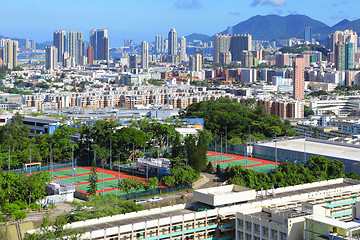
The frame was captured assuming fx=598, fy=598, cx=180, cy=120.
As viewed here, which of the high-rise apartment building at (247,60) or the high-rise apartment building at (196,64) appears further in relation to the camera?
the high-rise apartment building at (247,60)

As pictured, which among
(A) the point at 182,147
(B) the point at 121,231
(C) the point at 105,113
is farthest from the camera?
(C) the point at 105,113

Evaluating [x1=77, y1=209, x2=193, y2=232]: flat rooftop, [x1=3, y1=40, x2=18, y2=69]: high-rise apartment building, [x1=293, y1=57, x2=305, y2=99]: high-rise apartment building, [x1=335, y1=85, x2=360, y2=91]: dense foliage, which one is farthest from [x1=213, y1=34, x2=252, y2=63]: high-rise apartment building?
[x1=77, y1=209, x2=193, y2=232]: flat rooftop

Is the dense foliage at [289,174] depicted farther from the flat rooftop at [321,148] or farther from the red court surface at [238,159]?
the red court surface at [238,159]

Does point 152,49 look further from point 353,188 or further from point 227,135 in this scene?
point 353,188

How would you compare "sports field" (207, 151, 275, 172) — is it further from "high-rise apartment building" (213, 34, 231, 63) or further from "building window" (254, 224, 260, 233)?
"high-rise apartment building" (213, 34, 231, 63)

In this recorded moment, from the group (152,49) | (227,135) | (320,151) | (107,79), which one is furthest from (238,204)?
(152,49)

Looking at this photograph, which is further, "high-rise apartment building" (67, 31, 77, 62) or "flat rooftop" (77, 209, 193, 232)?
"high-rise apartment building" (67, 31, 77, 62)

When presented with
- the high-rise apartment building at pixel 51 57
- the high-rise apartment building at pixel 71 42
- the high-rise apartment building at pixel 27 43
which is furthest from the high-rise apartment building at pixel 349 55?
the high-rise apartment building at pixel 27 43
